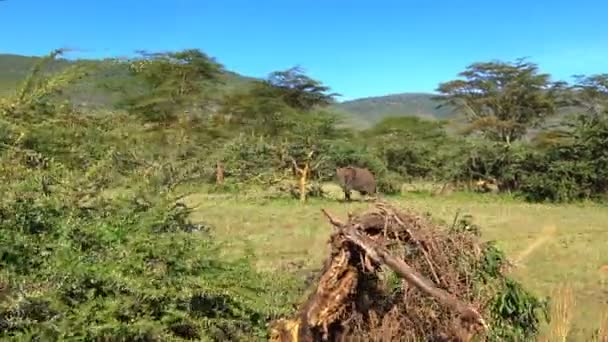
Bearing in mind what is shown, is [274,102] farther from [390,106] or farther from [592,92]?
[390,106]

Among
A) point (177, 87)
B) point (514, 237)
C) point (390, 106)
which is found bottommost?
point (514, 237)

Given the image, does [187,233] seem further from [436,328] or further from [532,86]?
[532,86]

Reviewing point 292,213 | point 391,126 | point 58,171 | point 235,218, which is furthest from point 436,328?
point 391,126

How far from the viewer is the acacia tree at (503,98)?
113 ft

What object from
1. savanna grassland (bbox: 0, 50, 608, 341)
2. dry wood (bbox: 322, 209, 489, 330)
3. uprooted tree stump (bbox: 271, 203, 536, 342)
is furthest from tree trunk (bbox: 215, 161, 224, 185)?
dry wood (bbox: 322, 209, 489, 330)

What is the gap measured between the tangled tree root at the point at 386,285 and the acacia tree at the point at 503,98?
30.4m

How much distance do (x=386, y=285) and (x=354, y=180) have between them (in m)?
16.6

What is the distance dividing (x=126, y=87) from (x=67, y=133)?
39.6 inches

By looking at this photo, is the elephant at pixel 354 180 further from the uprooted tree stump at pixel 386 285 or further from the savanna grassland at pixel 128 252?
the uprooted tree stump at pixel 386 285

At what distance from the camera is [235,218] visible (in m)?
14.4

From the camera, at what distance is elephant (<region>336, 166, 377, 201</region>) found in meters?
20.0

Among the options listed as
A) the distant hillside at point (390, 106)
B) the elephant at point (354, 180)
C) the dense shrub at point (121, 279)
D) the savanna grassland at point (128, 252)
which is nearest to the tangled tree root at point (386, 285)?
the savanna grassland at point (128, 252)

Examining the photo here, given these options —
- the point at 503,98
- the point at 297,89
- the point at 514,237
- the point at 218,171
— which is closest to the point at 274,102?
the point at 297,89

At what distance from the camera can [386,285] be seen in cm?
363
